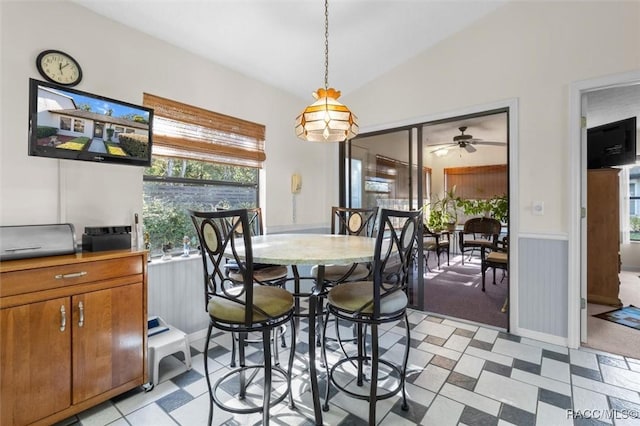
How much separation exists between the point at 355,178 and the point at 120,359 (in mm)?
3184

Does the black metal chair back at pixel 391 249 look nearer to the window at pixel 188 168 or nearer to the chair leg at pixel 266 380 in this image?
the chair leg at pixel 266 380

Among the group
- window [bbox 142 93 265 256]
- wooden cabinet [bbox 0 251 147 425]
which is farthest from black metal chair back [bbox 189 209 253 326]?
window [bbox 142 93 265 256]

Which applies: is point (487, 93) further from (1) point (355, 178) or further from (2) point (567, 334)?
(2) point (567, 334)

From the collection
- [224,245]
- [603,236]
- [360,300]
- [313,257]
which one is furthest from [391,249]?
[603,236]

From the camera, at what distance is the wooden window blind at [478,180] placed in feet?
20.5

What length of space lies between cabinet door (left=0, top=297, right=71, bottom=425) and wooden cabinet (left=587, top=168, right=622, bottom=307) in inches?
Answer: 200

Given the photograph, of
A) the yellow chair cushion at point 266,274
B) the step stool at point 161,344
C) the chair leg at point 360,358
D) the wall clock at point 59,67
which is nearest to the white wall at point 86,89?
the wall clock at point 59,67

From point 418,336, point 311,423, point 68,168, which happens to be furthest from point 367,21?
point 311,423

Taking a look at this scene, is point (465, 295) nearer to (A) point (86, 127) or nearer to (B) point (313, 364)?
(B) point (313, 364)

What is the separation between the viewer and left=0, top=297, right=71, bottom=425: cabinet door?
1408mm

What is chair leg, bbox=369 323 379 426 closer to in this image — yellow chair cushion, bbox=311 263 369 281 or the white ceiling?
yellow chair cushion, bbox=311 263 369 281

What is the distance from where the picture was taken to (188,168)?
2799 millimetres

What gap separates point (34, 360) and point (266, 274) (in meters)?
1.33

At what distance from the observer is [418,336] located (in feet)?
8.99
